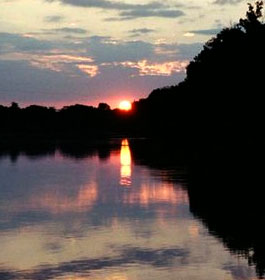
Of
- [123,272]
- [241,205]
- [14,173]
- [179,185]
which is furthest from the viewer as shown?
[14,173]

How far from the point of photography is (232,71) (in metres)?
89.1

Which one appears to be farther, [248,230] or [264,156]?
[264,156]

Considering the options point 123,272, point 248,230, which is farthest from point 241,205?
point 123,272

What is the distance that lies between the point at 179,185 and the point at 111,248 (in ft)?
Answer: 83.2

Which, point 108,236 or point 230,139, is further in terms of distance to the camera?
point 230,139

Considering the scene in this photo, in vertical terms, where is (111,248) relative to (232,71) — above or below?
below

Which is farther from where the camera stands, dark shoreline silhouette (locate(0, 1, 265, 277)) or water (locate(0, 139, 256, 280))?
dark shoreline silhouette (locate(0, 1, 265, 277))

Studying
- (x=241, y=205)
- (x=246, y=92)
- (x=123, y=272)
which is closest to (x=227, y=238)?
(x=123, y=272)

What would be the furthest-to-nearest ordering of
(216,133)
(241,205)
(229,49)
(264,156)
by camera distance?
1. (216,133)
2. (229,49)
3. (264,156)
4. (241,205)

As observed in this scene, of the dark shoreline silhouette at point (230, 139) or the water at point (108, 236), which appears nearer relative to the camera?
the water at point (108, 236)

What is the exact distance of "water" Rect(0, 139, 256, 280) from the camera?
2355 centimetres

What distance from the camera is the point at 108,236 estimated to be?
98.2 ft

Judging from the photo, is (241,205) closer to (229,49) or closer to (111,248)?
(111,248)

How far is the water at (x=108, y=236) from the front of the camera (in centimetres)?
2355
